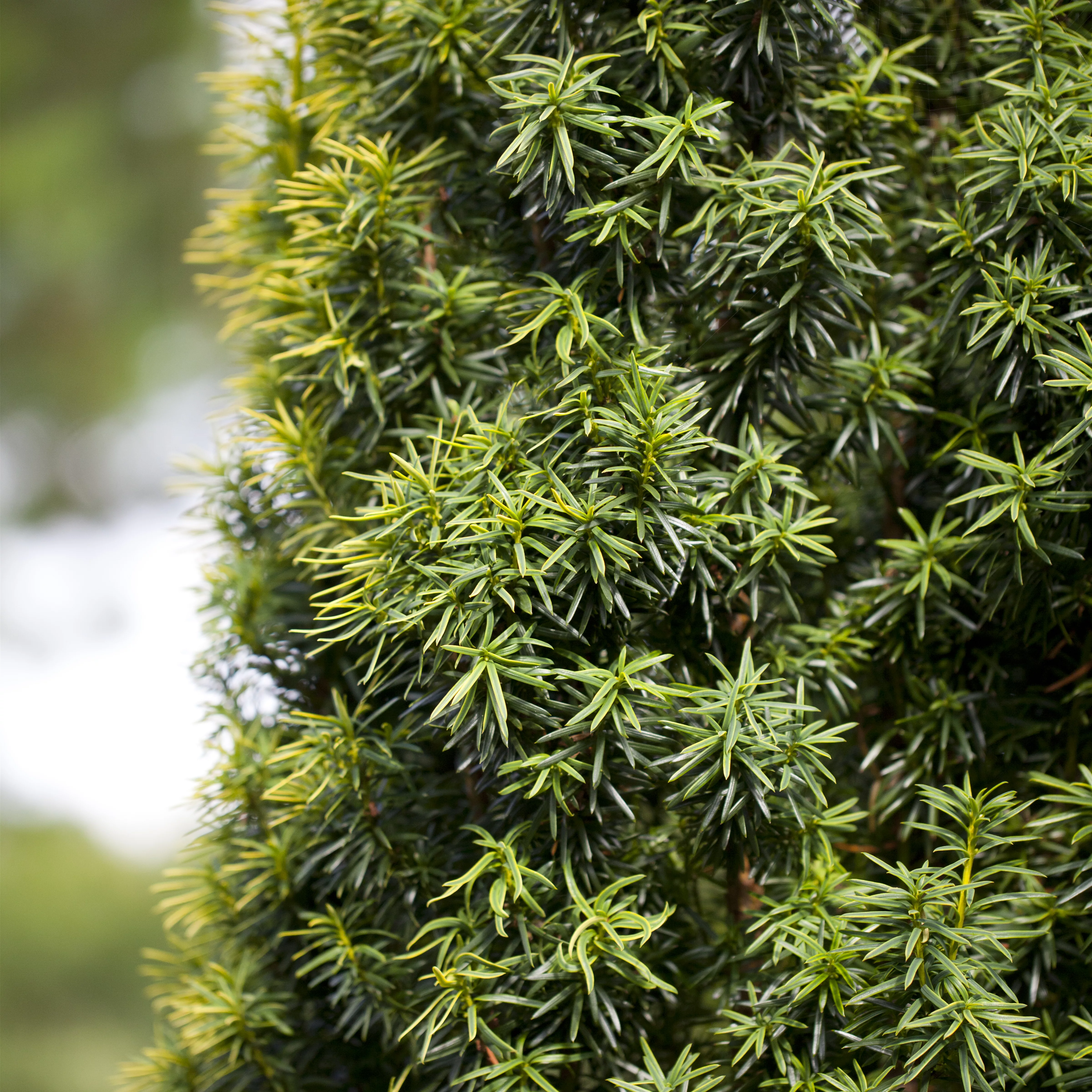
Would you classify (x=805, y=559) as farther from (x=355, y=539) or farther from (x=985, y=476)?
(x=355, y=539)

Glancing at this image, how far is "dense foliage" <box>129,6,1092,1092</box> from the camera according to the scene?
2.27ft

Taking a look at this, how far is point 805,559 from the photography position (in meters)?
0.78

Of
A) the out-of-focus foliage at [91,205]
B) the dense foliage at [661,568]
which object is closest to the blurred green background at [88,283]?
the out-of-focus foliage at [91,205]

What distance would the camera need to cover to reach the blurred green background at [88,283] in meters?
2.80

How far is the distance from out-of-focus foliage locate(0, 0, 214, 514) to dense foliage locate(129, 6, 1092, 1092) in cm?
255

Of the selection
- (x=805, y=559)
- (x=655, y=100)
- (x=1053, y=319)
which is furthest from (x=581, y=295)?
(x=1053, y=319)

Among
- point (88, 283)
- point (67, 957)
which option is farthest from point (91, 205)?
point (67, 957)

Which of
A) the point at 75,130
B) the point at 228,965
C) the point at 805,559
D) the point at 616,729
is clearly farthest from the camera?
the point at 75,130

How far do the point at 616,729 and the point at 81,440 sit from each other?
324 centimetres

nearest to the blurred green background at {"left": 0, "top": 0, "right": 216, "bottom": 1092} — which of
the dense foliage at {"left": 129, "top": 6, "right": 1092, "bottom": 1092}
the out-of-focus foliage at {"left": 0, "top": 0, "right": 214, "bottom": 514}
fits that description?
the out-of-focus foliage at {"left": 0, "top": 0, "right": 214, "bottom": 514}

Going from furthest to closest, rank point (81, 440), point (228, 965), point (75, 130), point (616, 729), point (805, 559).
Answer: point (81, 440)
point (75, 130)
point (228, 965)
point (805, 559)
point (616, 729)

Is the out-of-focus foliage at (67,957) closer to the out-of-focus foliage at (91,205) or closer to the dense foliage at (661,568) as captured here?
the out-of-focus foliage at (91,205)

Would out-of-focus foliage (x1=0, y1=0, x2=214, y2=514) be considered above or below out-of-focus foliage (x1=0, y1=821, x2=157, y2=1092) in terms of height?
above

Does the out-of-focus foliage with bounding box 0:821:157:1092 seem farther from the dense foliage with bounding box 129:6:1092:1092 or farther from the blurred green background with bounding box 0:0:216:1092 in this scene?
the dense foliage with bounding box 129:6:1092:1092
